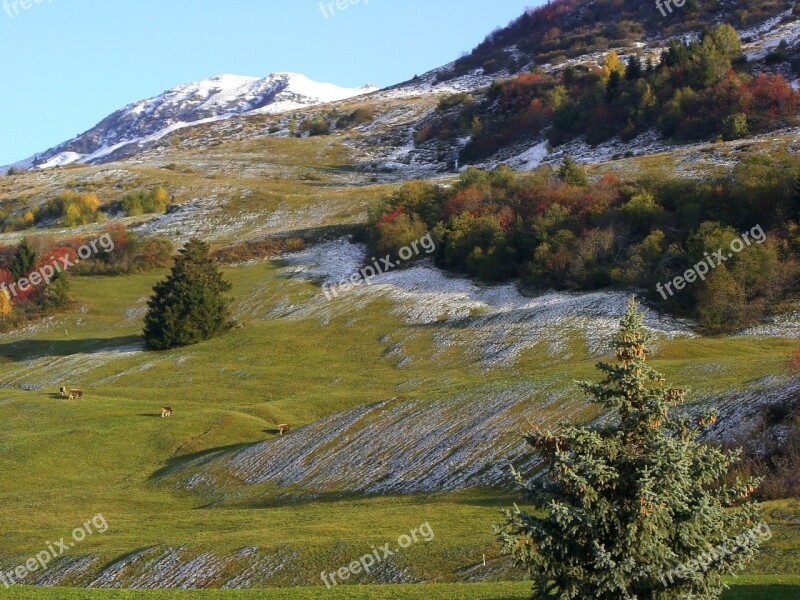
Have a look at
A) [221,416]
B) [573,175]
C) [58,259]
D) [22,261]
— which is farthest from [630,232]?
[22,261]

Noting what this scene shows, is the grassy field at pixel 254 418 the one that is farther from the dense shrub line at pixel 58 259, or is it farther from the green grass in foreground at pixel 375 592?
the dense shrub line at pixel 58 259

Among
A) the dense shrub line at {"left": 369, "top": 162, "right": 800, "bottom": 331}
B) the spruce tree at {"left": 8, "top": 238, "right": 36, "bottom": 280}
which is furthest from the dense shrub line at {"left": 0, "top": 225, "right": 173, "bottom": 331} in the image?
the dense shrub line at {"left": 369, "top": 162, "right": 800, "bottom": 331}

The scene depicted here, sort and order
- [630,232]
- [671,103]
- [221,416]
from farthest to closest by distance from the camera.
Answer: [671,103] → [630,232] → [221,416]

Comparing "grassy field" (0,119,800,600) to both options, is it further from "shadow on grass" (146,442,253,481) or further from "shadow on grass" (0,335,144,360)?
"shadow on grass" (0,335,144,360)

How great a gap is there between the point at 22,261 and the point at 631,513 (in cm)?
11600

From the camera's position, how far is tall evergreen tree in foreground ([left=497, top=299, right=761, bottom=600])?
19266 mm

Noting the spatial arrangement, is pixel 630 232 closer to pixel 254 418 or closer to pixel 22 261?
pixel 254 418

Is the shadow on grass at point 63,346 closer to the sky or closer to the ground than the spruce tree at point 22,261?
closer to the ground

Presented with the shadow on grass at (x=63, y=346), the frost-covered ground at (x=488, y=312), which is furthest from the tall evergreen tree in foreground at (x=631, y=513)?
the shadow on grass at (x=63, y=346)

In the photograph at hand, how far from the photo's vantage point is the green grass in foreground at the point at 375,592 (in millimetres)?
26312

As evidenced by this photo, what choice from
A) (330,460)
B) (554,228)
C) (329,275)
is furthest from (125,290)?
(330,460)

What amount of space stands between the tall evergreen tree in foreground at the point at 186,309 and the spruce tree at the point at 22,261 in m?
33.1

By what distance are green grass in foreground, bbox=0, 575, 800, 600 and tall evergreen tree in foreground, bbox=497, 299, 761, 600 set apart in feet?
22.0

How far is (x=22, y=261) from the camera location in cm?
12006
